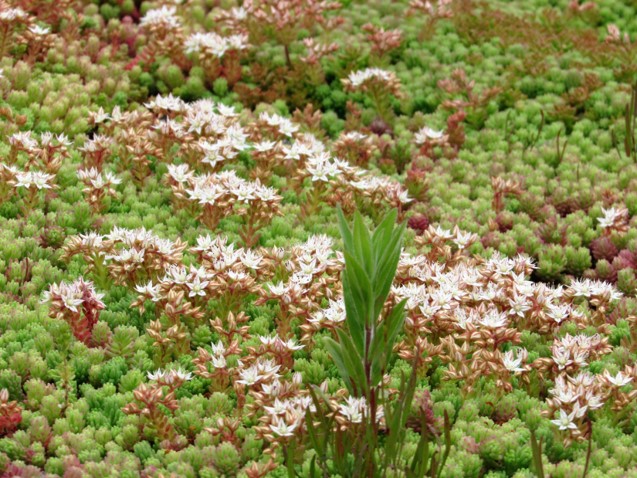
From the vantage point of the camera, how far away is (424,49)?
1035cm

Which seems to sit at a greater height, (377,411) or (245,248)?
(377,411)

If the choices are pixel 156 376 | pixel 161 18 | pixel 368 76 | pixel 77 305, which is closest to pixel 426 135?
pixel 368 76

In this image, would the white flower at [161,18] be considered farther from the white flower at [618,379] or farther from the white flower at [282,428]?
the white flower at [618,379]

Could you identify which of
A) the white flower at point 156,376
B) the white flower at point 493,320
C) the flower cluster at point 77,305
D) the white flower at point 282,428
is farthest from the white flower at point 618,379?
the flower cluster at point 77,305

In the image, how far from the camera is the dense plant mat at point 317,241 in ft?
15.8

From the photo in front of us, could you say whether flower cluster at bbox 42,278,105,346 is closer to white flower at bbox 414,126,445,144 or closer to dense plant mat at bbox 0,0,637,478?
dense plant mat at bbox 0,0,637,478

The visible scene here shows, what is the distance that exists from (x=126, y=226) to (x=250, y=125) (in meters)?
1.78

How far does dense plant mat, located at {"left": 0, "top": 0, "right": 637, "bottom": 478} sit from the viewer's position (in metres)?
4.83

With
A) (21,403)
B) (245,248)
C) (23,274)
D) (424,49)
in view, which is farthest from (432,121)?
(21,403)

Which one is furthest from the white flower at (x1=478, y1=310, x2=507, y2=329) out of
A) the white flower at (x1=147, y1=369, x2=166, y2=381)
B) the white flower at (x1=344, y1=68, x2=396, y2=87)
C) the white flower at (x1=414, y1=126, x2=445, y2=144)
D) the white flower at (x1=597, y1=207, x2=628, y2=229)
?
the white flower at (x1=344, y1=68, x2=396, y2=87)

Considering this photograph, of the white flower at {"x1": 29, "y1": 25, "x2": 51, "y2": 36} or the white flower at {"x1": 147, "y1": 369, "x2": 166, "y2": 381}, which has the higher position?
the white flower at {"x1": 29, "y1": 25, "x2": 51, "y2": 36}

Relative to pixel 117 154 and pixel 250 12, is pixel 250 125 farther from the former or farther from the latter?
→ pixel 250 12

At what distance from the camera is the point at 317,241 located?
20.6 feet

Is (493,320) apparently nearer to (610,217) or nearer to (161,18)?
(610,217)
